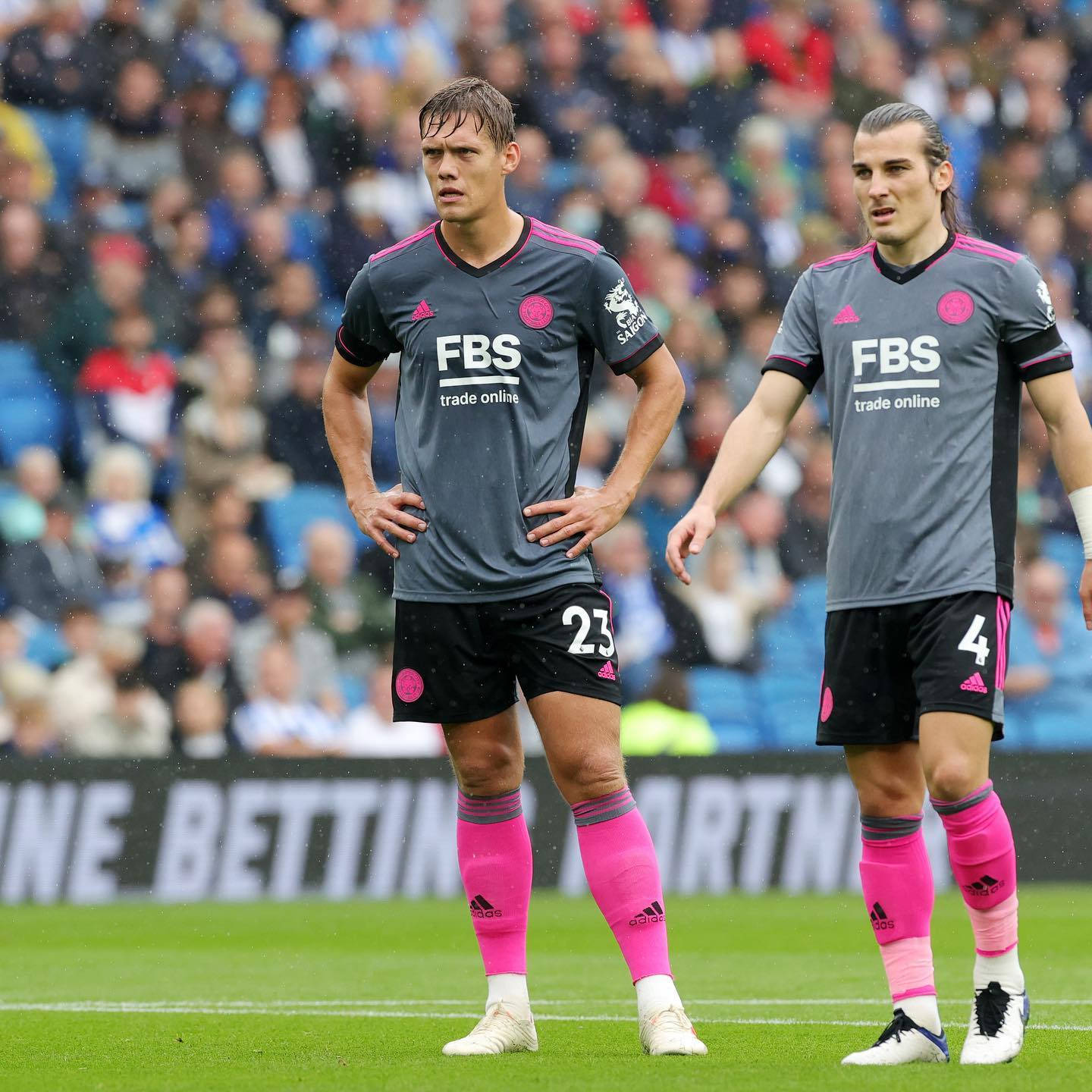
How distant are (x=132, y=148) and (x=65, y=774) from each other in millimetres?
4690

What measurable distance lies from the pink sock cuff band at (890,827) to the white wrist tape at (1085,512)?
733 millimetres

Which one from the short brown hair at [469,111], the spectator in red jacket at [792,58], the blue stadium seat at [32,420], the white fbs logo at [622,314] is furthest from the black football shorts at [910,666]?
the spectator in red jacket at [792,58]

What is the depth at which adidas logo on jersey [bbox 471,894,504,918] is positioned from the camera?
16.9 feet

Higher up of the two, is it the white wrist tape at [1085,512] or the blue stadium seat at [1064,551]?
the white wrist tape at [1085,512]

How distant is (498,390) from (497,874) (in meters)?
1.17

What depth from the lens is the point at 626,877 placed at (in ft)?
16.3

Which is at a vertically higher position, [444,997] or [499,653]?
[499,653]

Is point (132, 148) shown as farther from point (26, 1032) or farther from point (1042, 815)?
point (26, 1032)

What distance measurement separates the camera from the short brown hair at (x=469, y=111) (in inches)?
199

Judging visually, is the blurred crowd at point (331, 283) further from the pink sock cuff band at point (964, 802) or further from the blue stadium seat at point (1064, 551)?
the pink sock cuff band at point (964, 802)

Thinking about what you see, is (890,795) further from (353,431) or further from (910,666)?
(353,431)

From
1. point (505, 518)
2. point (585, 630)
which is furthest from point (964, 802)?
point (505, 518)

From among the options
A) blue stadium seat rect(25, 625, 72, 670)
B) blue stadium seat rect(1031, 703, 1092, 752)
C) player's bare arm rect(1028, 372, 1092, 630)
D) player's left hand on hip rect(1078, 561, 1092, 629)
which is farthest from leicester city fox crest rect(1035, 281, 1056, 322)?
blue stadium seat rect(1031, 703, 1092, 752)

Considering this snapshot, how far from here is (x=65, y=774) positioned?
10.5 metres
